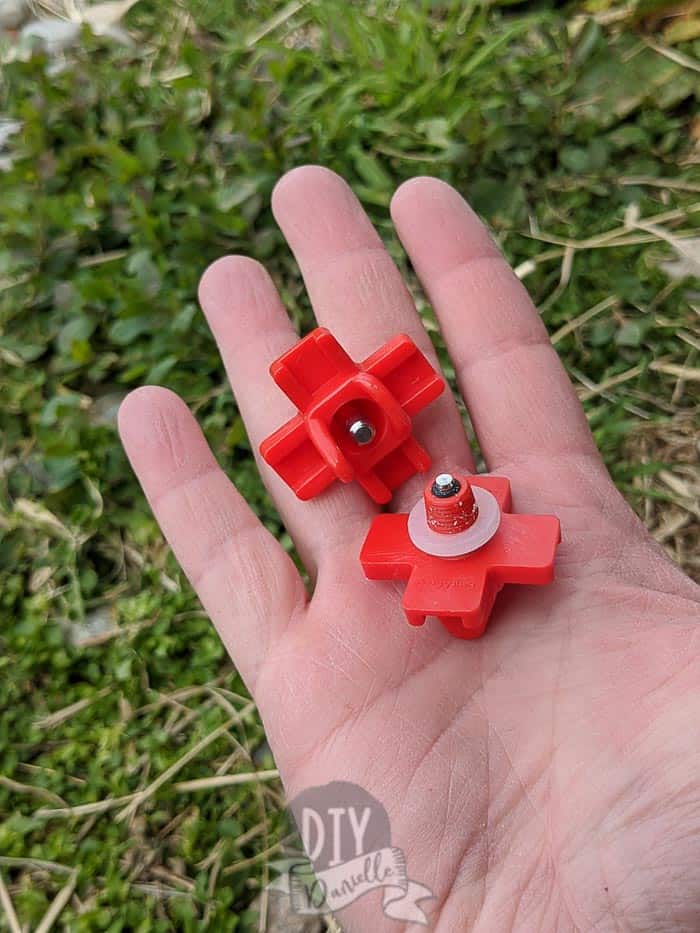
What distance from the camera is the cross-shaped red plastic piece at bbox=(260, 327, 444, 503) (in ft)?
4.83

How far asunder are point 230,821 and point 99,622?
1.62 feet

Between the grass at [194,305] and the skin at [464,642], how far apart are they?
37 cm

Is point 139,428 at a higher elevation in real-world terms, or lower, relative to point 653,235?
higher

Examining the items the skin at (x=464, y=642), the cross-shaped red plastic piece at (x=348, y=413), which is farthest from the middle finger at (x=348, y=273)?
the cross-shaped red plastic piece at (x=348, y=413)

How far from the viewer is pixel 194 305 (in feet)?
6.88

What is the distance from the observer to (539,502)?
1.50 metres

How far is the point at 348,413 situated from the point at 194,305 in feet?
2.33

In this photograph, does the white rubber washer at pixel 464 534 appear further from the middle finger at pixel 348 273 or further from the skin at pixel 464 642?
the middle finger at pixel 348 273

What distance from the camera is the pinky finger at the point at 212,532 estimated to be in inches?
57.7

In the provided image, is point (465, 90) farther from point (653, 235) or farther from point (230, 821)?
point (230, 821)

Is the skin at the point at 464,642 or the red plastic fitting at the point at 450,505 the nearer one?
the skin at the point at 464,642

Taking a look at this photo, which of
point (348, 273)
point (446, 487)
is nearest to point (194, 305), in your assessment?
point (348, 273)

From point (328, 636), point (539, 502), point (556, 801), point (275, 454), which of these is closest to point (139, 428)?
point (275, 454)

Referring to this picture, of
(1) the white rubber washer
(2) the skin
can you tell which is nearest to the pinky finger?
(2) the skin
